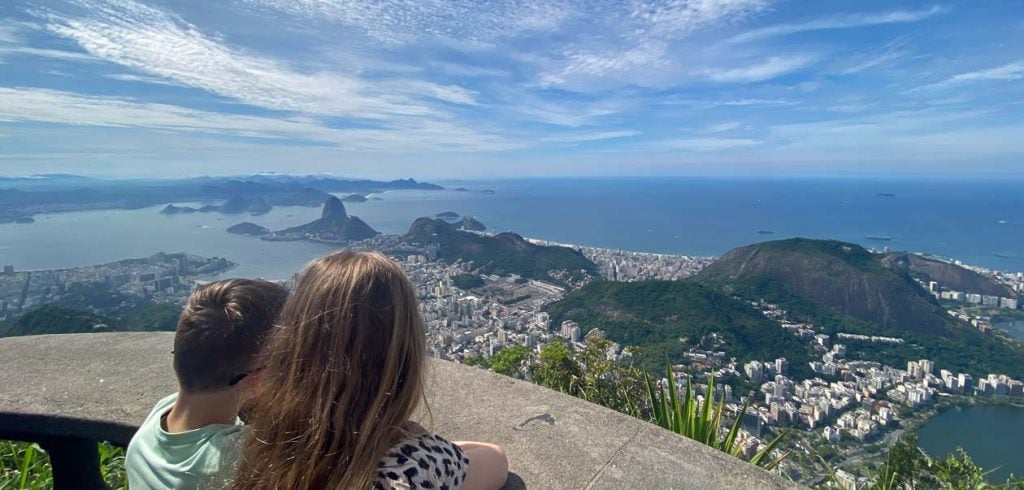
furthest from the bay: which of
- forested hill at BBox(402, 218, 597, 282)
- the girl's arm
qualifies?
forested hill at BBox(402, 218, 597, 282)

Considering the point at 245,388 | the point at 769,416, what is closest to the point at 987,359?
the point at 769,416

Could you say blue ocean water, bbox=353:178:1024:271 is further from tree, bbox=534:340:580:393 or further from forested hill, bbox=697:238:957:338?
tree, bbox=534:340:580:393

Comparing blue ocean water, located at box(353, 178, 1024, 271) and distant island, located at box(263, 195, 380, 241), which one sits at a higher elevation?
distant island, located at box(263, 195, 380, 241)

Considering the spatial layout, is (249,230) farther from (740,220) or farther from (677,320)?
(740,220)

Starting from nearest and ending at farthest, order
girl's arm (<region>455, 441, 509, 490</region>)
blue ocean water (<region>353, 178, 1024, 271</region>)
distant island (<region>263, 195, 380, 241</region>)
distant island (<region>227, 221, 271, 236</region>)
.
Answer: girl's arm (<region>455, 441, 509, 490</region>)
distant island (<region>263, 195, 380, 241</region>)
distant island (<region>227, 221, 271, 236</region>)
blue ocean water (<region>353, 178, 1024, 271</region>)

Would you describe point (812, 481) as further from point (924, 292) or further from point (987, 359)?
point (924, 292)

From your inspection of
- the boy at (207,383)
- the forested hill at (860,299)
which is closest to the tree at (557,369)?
the boy at (207,383)

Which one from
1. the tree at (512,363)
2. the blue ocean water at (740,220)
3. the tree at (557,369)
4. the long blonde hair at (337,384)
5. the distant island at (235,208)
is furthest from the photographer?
the blue ocean water at (740,220)

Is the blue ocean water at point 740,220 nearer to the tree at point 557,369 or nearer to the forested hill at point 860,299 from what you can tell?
the forested hill at point 860,299
